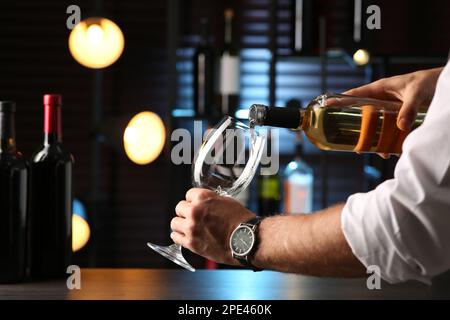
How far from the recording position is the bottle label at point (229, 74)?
261 cm

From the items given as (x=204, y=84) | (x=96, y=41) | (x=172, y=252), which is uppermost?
(x=96, y=41)

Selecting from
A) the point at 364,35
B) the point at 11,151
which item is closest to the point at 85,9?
the point at 364,35

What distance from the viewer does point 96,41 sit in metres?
2.59

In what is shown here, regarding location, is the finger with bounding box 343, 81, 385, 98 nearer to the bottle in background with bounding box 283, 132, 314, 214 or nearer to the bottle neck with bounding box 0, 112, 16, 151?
the bottle neck with bounding box 0, 112, 16, 151

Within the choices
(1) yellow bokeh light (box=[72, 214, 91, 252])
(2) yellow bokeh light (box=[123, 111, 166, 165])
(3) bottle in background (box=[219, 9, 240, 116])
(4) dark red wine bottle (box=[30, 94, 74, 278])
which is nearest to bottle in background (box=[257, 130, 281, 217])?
(3) bottle in background (box=[219, 9, 240, 116])

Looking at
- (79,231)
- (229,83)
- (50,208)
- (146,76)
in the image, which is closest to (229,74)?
(229,83)

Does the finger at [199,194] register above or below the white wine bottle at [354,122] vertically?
below

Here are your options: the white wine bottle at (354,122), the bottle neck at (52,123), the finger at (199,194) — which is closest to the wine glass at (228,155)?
the finger at (199,194)

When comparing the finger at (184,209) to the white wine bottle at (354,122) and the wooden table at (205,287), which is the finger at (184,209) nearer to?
the wooden table at (205,287)

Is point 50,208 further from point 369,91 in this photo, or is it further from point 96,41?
point 96,41

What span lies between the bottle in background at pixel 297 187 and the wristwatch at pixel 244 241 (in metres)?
1.31

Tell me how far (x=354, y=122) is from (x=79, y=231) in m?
→ 1.47

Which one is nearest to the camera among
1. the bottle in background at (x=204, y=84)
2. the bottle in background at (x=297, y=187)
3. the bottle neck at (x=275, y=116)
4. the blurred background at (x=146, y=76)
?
the bottle neck at (x=275, y=116)
